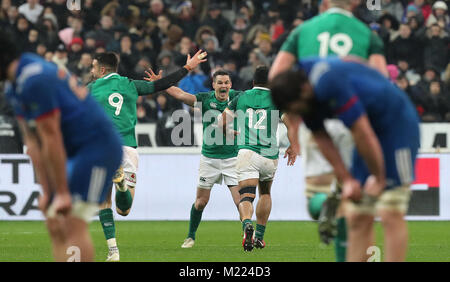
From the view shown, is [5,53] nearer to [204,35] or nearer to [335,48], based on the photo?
[335,48]

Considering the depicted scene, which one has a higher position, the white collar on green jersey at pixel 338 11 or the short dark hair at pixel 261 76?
the white collar on green jersey at pixel 338 11

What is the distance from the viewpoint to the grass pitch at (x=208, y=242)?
11.5 metres

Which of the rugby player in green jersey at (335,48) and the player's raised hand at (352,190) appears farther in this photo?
the rugby player in green jersey at (335,48)

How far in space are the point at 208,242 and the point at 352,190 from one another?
7.45 metres

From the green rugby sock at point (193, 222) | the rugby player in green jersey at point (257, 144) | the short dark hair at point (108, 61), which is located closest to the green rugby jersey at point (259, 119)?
the rugby player in green jersey at point (257, 144)

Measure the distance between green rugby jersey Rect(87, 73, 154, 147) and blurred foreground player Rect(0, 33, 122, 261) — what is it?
4.65 metres

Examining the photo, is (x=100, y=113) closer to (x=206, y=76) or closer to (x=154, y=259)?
(x=154, y=259)

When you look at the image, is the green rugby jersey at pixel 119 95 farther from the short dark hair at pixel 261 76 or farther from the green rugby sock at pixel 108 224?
the short dark hair at pixel 261 76

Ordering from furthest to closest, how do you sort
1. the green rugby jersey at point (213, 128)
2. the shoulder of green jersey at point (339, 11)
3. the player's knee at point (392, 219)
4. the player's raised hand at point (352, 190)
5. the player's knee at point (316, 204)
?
the green rugby jersey at point (213, 128)
the shoulder of green jersey at point (339, 11)
the player's knee at point (316, 204)
the player's knee at point (392, 219)
the player's raised hand at point (352, 190)

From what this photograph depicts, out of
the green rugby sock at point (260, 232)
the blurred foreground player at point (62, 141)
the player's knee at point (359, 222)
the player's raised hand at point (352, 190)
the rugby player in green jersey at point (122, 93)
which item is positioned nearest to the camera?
the blurred foreground player at point (62, 141)

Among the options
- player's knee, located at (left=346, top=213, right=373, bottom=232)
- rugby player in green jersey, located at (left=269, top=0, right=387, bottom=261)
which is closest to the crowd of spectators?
rugby player in green jersey, located at (left=269, top=0, right=387, bottom=261)

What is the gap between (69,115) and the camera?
21.8 ft

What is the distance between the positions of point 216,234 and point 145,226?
2.04 m

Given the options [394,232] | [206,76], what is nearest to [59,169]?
[394,232]
